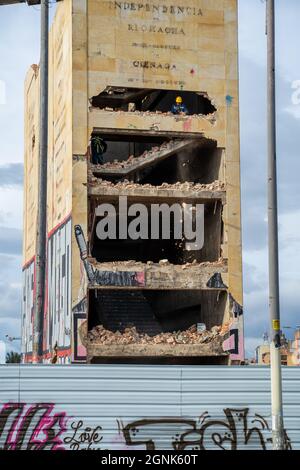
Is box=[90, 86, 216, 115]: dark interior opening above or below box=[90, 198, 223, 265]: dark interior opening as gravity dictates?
above

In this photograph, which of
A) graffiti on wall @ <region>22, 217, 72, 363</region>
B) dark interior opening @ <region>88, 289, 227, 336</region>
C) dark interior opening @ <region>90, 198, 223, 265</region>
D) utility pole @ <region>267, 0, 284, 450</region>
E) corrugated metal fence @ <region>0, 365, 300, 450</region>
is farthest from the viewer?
dark interior opening @ <region>88, 289, 227, 336</region>

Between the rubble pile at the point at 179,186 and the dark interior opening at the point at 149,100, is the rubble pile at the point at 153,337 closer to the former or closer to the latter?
the rubble pile at the point at 179,186

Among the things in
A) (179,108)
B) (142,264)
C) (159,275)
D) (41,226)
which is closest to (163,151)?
(179,108)

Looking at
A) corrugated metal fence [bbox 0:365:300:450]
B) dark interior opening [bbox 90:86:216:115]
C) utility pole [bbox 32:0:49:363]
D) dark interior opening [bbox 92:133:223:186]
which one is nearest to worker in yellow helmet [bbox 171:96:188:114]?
dark interior opening [bbox 90:86:216:115]

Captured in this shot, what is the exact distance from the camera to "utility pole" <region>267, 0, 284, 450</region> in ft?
63.6

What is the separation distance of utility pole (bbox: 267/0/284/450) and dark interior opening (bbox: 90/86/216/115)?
65.4 feet

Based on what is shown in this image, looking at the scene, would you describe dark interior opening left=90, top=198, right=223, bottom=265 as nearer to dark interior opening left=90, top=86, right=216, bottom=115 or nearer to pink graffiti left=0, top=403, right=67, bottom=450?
dark interior opening left=90, top=86, right=216, bottom=115

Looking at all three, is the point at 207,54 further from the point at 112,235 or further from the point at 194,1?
the point at 112,235

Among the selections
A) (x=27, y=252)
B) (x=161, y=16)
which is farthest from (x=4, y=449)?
(x=27, y=252)

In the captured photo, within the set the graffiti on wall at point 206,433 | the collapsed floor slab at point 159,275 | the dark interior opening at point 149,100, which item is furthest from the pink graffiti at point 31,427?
the dark interior opening at point 149,100

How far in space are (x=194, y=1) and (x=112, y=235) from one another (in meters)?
12.7

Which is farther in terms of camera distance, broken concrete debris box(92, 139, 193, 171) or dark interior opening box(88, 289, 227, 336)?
dark interior opening box(88, 289, 227, 336)

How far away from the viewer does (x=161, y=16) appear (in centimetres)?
4200

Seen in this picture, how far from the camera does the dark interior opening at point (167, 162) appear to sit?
139 ft
